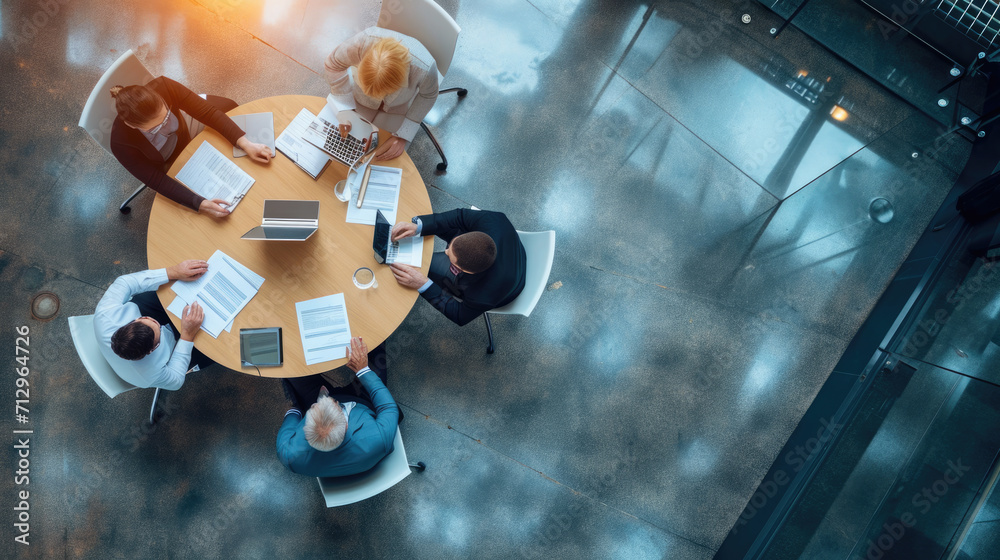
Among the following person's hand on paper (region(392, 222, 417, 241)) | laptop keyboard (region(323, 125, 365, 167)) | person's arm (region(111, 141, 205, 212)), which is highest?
laptop keyboard (region(323, 125, 365, 167))

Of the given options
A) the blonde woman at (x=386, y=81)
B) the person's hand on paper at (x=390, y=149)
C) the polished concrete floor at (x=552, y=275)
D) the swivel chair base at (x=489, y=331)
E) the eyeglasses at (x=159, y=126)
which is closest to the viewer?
the blonde woman at (x=386, y=81)

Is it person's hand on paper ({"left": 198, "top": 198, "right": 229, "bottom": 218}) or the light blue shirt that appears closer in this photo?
the light blue shirt

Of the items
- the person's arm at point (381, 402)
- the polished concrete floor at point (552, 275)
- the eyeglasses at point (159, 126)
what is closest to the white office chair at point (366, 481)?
the person's arm at point (381, 402)

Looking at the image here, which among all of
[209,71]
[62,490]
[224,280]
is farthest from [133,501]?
[209,71]

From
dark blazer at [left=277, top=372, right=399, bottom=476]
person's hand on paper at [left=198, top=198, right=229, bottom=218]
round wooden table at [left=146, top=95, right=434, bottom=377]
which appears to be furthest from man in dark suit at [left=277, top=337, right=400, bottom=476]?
person's hand on paper at [left=198, top=198, right=229, bottom=218]

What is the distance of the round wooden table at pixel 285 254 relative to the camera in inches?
98.3

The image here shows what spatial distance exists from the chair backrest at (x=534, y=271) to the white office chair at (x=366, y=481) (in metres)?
0.93

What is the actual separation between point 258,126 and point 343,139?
0.44 m

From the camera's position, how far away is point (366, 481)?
252 cm

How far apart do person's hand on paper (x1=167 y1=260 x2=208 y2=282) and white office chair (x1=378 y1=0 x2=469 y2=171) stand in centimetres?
156

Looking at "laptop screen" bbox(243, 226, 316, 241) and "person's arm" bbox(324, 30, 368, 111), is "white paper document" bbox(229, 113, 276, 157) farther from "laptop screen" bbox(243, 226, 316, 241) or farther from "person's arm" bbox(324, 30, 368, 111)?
"laptop screen" bbox(243, 226, 316, 241)

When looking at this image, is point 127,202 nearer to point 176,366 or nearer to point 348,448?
point 176,366

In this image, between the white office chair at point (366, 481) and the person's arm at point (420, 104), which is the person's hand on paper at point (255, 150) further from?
the white office chair at point (366, 481)

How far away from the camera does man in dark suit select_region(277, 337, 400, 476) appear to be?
7.64 ft
